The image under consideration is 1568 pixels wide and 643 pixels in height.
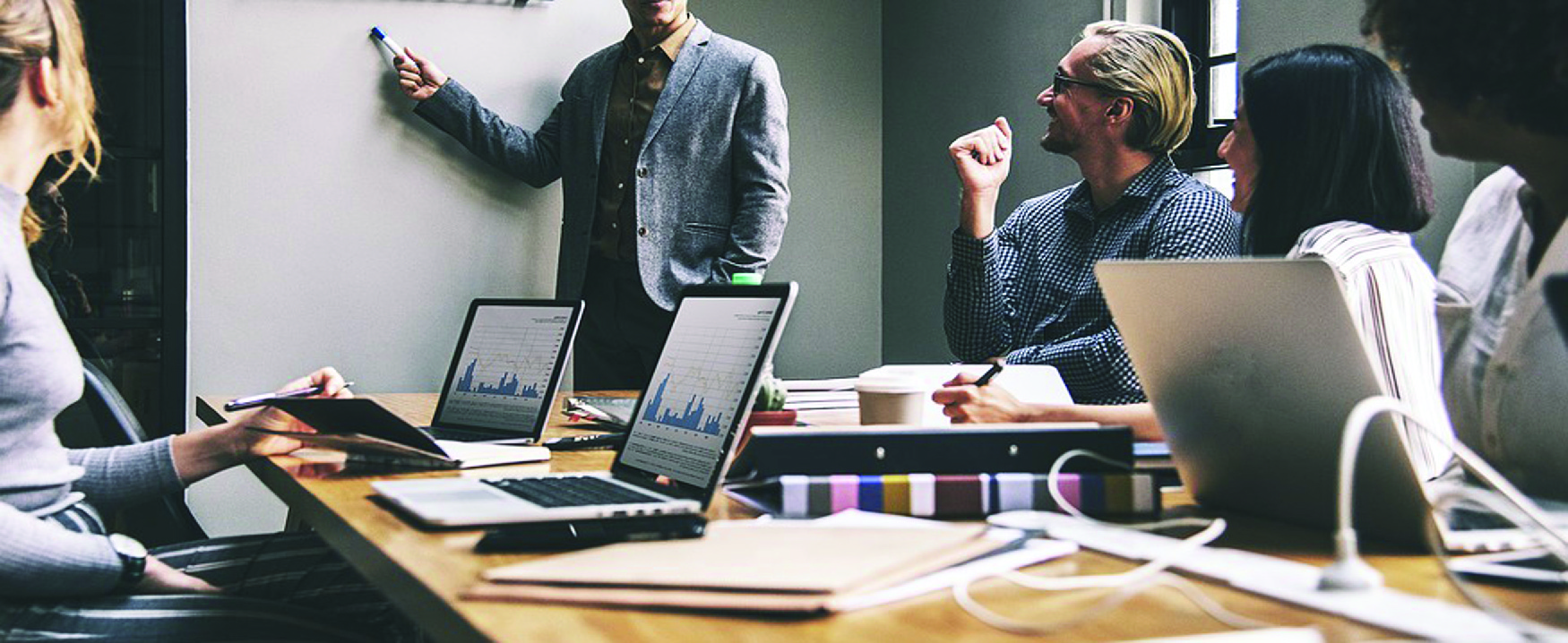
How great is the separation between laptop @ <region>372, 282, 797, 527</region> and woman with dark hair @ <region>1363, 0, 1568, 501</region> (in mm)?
529

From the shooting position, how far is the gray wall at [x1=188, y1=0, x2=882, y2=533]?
9.43 ft

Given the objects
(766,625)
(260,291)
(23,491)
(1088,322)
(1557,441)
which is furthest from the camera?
(260,291)

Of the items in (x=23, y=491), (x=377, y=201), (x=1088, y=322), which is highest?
(x=377, y=201)

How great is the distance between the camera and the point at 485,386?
76.4 inches

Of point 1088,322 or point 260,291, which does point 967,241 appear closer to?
point 1088,322

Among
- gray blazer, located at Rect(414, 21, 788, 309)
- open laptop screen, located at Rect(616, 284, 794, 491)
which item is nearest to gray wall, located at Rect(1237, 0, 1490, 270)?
gray blazer, located at Rect(414, 21, 788, 309)

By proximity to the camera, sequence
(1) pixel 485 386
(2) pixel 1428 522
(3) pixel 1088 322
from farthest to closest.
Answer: (3) pixel 1088 322 → (1) pixel 485 386 → (2) pixel 1428 522

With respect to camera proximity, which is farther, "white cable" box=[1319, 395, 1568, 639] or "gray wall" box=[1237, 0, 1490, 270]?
"gray wall" box=[1237, 0, 1490, 270]

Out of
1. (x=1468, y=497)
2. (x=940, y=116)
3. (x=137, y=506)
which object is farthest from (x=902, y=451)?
(x=940, y=116)

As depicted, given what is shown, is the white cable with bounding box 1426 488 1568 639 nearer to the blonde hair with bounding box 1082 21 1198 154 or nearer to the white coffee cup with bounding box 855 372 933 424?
the white coffee cup with bounding box 855 372 933 424

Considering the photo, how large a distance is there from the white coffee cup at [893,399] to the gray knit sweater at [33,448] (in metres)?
0.78

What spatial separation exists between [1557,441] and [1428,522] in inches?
7.8

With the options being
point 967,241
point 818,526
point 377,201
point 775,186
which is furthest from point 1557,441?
point 377,201

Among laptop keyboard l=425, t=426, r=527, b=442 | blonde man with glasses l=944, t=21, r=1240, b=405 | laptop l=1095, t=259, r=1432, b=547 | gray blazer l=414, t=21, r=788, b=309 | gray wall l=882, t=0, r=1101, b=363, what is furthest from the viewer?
gray wall l=882, t=0, r=1101, b=363
